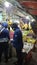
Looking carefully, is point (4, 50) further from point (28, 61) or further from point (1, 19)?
point (1, 19)

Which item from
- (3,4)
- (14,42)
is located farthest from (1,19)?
(14,42)

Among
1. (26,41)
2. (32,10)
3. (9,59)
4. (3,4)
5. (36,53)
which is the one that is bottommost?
(36,53)

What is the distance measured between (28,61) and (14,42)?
1.76 m

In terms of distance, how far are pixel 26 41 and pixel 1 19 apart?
194 centimetres

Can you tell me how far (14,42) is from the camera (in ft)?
17.2

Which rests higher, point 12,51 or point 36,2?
point 36,2

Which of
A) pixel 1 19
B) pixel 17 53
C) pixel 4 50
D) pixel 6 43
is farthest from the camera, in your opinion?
pixel 1 19

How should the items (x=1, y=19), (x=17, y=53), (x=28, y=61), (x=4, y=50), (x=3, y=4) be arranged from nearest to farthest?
(x=4, y=50), (x=17, y=53), (x=28, y=61), (x=3, y=4), (x=1, y=19)

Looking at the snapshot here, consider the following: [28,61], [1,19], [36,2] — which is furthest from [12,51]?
[1,19]

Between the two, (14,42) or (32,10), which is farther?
(14,42)

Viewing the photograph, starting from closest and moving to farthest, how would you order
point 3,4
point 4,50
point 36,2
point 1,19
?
point 36,2, point 4,50, point 3,4, point 1,19

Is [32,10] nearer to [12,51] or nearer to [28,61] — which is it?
[12,51]

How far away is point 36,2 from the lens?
254 centimetres

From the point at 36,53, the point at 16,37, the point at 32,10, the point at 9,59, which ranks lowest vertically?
the point at 36,53
